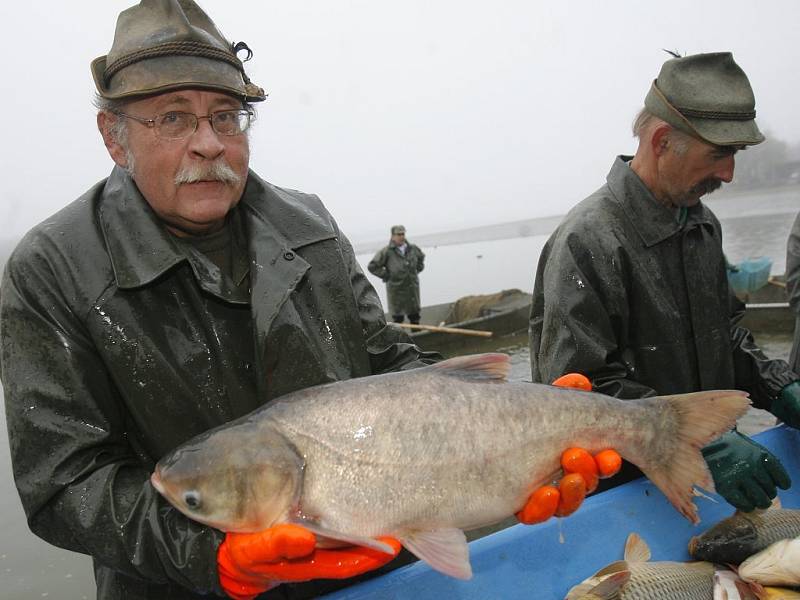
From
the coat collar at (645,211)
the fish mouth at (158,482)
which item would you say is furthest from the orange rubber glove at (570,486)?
the coat collar at (645,211)

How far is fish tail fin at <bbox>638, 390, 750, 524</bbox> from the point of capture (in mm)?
2430

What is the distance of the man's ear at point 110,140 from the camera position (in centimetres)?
249

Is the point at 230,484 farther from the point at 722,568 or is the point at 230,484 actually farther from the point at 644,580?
the point at 722,568

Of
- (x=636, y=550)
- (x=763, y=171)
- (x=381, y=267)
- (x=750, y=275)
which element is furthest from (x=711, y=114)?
(x=763, y=171)

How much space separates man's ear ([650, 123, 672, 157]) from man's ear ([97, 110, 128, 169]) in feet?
9.28

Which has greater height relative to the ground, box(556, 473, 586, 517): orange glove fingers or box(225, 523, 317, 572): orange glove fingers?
box(225, 523, 317, 572): orange glove fingers

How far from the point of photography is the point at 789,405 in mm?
3689

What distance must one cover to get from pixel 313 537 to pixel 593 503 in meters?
1.68

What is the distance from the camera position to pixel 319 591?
2564 millimetres

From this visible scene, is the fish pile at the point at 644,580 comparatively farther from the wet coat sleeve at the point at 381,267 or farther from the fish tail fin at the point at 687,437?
the wet coat sleeve at the point at 381,267

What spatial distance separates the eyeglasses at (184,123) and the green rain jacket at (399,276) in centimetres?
1232

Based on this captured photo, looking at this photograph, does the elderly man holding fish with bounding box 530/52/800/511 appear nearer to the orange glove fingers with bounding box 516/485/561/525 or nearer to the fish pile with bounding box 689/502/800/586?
the fish pile with bounding box 689/502/800/586

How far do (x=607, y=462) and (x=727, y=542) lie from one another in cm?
116

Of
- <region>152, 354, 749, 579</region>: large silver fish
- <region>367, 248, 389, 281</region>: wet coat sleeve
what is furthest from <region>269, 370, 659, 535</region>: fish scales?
<region>367, 248, 389, 281</region>: wet coat sleeve
